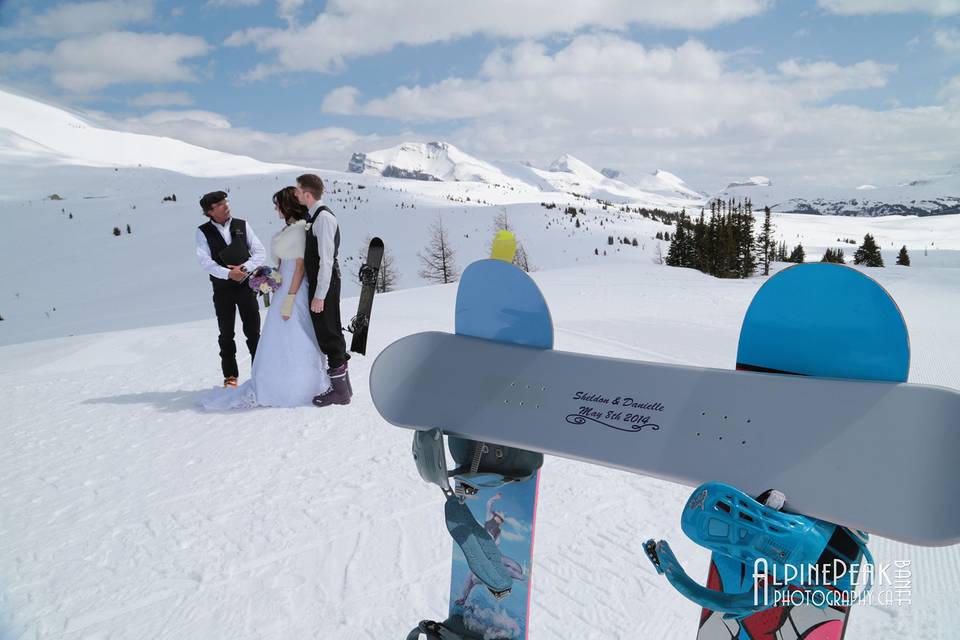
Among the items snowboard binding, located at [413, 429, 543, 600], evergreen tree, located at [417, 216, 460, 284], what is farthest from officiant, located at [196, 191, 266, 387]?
evergreen tree, located at [417, 216, 460, 284]

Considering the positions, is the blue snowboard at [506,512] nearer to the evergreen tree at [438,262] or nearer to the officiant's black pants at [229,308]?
the officiant's black pants at [229,308]

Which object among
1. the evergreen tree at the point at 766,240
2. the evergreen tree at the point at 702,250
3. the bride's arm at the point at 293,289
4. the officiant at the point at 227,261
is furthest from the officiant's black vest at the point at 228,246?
the evergreen tree at the point at 766,240

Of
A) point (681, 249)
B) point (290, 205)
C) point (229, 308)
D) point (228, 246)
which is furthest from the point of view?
point (681, 249)

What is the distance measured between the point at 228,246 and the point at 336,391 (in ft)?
4.86

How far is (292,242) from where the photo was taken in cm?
397

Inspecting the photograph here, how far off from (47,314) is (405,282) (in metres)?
11.0

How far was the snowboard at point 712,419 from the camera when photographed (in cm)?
121

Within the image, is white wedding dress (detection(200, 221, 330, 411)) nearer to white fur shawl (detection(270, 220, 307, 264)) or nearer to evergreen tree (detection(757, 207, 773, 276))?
white fur shawl (detection(270, 220, 307, 264))

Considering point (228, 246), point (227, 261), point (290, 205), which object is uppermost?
point (290, 205)

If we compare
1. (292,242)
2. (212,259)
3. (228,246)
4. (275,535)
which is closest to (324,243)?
(292,242)

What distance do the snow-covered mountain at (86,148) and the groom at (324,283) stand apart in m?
35.6

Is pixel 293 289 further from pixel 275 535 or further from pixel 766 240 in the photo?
pixel 766 240

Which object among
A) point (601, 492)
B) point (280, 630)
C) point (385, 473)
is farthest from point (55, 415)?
point (601, 492)

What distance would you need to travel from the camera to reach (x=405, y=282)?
21.4 metres
